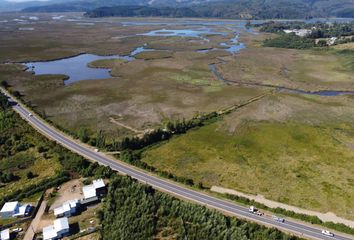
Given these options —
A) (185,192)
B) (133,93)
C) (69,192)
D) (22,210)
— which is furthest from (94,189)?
(133,93)

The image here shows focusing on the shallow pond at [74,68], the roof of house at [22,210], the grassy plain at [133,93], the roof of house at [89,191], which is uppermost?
the shallow pond at [74,68]

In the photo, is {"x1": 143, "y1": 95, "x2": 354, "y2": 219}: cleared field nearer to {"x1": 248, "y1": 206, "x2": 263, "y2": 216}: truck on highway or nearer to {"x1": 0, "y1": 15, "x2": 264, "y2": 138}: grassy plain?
{"x1": 248, "y1": 206, "x2": 263, "y2": 216}: truck on highway

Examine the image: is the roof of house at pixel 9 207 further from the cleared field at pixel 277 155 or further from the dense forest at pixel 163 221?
the cleared field at pixel 277 155

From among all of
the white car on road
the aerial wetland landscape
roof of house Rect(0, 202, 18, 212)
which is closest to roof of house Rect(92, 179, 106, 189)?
the aerial wetland landscape

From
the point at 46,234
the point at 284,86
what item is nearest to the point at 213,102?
the point at 284,86

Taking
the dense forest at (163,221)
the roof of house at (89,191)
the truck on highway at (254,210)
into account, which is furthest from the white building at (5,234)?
the truck on highway at (254,210)

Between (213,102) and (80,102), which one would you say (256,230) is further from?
(80,102)
